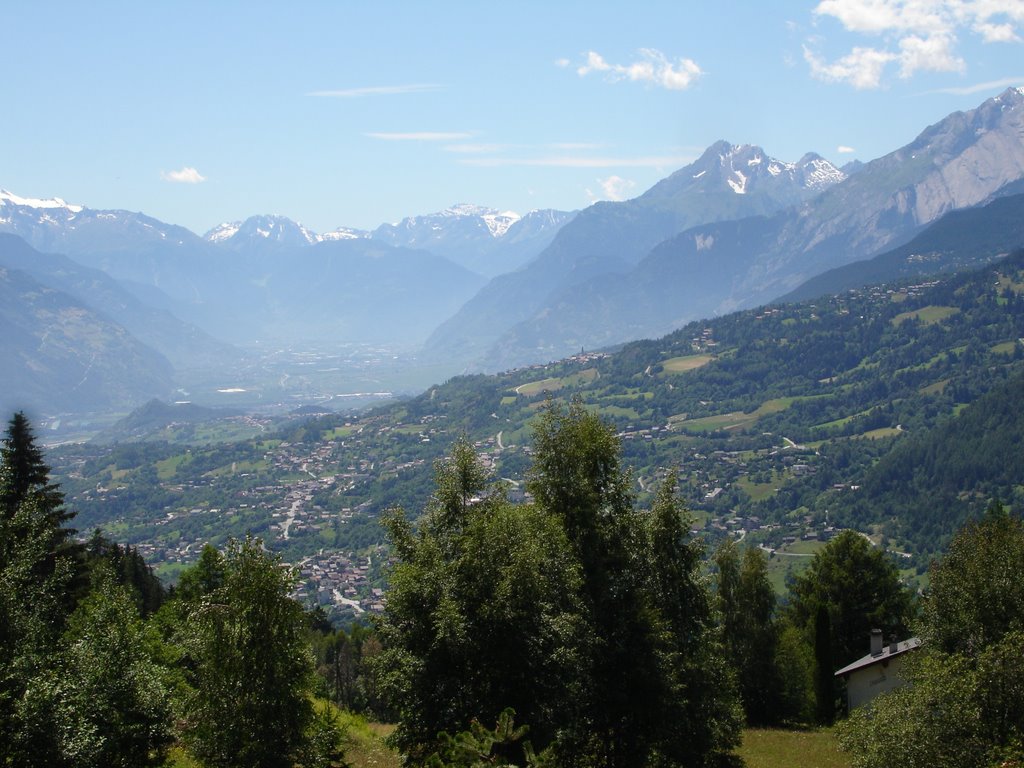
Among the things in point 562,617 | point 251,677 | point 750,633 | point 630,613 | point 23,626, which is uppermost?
point 23,626

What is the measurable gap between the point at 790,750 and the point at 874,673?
33.6ft

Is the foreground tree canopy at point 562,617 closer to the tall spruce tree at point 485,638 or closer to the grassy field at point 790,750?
the tall spruce tree at point 485,638

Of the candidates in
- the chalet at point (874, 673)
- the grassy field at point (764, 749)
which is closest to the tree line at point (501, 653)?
the grassy field at point (764, 749)

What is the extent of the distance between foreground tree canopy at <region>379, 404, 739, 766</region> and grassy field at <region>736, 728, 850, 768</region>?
5.10 metres

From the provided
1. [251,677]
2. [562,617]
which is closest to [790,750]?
[562,617]

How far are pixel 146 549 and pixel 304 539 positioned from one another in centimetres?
2882

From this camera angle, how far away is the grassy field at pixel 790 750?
96.1ft

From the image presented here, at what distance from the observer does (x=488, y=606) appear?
19094 mm

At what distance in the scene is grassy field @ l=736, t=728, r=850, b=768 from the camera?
96.1 feet

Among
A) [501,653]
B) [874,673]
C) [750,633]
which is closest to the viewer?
[501,653]

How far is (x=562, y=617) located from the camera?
1945 cm

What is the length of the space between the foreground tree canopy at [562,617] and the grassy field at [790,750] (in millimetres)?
5100

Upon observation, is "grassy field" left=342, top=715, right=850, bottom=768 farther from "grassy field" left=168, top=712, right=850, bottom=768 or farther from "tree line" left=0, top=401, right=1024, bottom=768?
"tree line" left=0, top=401, right=1024, bottom=768

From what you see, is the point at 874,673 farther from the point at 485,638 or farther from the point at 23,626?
the point at 23,626
